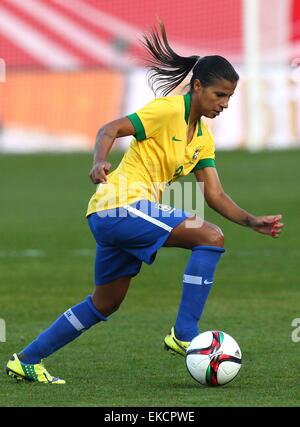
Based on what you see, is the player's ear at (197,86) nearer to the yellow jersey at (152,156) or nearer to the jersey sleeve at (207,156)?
the yellow jersey at (152,156)

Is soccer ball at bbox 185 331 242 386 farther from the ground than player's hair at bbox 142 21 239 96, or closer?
closer

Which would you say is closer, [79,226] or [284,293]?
[284,293]

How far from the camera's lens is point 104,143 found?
6.81 metres

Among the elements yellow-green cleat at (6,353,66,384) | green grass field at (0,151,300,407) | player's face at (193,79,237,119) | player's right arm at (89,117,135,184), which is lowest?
green grass field at (0,151,300,407)

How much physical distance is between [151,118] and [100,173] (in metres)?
0.69

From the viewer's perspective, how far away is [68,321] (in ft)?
23.6

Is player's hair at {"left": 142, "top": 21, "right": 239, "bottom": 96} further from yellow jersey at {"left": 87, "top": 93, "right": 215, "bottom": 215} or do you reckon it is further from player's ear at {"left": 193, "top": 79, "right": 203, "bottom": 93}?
yellow jersey at {"left": 87, "top": 93, "right": 215, "bottom": 215}

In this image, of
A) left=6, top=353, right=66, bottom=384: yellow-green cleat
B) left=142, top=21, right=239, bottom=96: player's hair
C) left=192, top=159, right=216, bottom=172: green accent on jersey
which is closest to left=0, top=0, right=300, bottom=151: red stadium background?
left=142, top=21, right=239, bottom=96: player's hair

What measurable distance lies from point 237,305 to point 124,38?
24325 millimetres

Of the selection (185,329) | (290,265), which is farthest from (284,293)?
(185,329)

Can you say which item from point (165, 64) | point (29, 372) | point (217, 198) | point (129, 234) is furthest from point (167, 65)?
point (29, 372)

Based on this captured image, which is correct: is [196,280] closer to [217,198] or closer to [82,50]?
[217,198]

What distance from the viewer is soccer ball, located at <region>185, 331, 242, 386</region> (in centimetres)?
686

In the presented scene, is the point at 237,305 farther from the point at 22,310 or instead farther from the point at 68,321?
the point at 68,321
